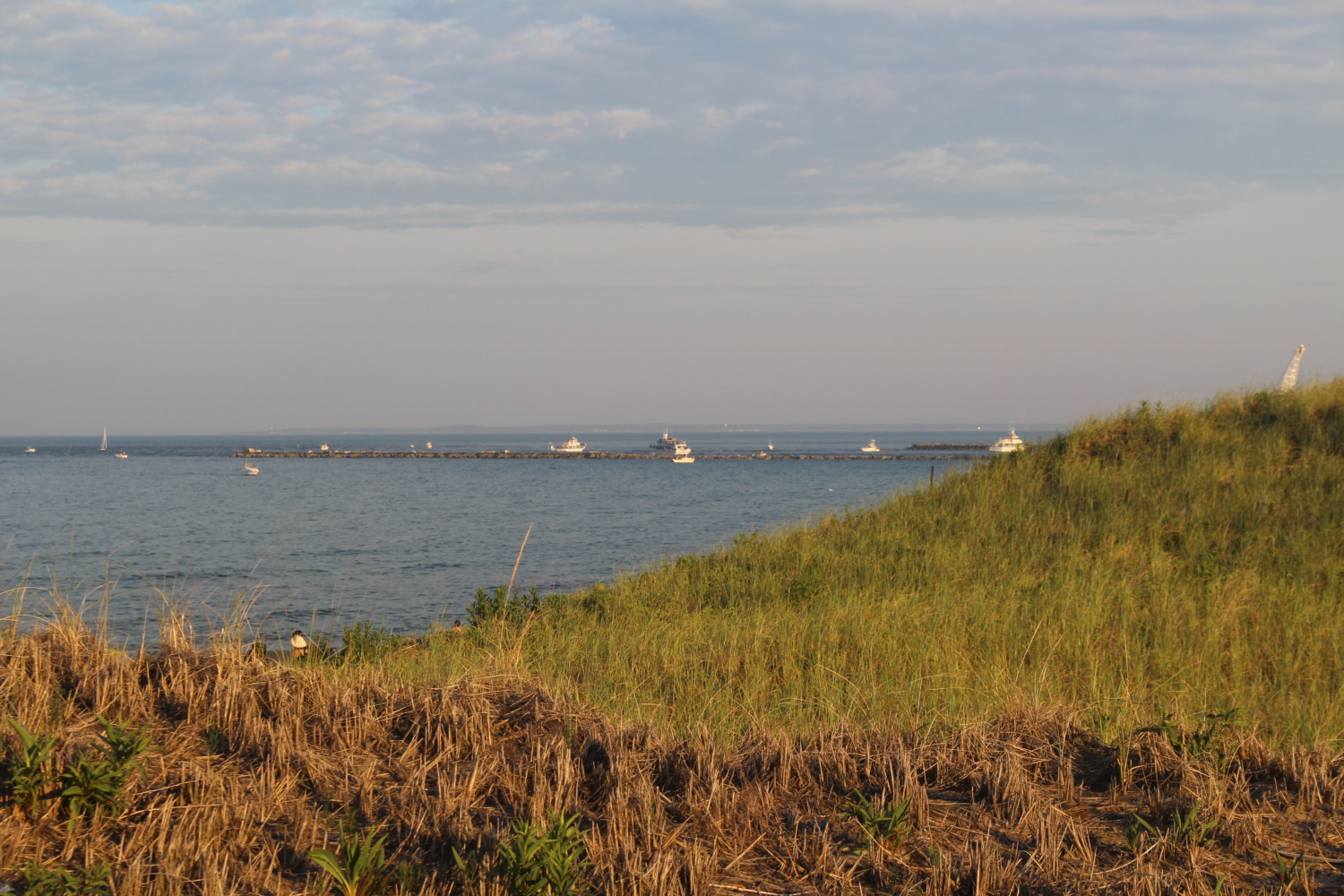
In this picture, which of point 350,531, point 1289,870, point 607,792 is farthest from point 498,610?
point 350,531

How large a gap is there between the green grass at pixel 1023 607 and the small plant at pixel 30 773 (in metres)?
2.47

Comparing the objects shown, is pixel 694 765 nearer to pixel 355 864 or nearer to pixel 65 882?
pixel 355 864

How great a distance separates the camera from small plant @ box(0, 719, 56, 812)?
389cm

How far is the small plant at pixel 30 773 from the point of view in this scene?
3.89 m

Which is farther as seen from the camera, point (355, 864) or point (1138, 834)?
point (1138, 834)

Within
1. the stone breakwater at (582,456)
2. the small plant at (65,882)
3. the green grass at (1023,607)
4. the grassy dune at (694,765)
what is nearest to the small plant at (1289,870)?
the grassy dune at (694,765)

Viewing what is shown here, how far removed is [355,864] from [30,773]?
1.67m

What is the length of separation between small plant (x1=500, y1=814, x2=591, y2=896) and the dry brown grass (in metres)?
0.15

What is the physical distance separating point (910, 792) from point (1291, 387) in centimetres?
1987

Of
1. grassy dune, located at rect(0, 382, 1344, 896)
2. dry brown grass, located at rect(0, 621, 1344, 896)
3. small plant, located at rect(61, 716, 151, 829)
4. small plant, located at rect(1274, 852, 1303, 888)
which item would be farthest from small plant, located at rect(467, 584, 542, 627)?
small plant, located at rect(1274, 852, 1303, 888)

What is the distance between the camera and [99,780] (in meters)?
3.90

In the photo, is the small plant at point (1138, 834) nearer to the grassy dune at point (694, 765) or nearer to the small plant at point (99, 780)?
the grassy dune at point (694, 765)

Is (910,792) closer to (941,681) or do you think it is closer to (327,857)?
(327,857)

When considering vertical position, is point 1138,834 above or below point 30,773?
below
